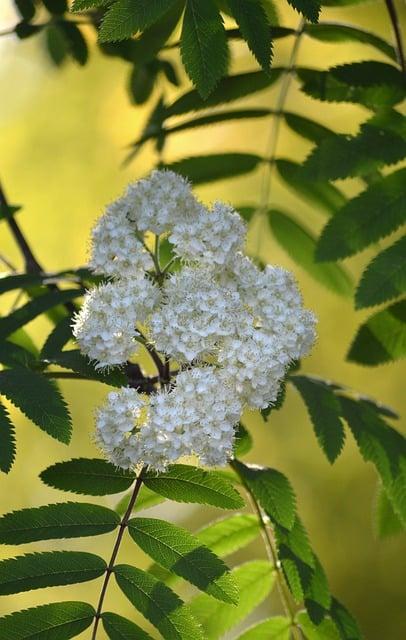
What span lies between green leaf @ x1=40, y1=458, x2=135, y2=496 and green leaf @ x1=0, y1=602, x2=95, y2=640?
166 mm

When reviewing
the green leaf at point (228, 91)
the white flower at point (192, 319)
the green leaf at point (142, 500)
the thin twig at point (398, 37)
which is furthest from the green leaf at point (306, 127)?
the green leaf at point (142, 500)

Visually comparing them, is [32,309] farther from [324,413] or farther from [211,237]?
[324,413]

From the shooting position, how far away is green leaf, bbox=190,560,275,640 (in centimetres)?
178

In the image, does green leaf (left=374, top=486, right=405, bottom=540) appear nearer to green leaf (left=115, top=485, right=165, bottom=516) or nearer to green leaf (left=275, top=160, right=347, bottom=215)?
green leaf (left=115, top=485, right=165, bottom=516)

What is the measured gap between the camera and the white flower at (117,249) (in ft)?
5.27

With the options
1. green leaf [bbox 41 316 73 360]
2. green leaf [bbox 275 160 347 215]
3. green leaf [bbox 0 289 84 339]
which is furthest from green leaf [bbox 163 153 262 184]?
green leaf [bbox 41 316 73 360]

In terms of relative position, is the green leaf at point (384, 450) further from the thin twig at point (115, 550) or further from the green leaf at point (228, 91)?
the green leaf at point (228, 91)

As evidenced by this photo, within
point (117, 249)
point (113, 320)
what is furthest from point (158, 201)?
point (113, 320)

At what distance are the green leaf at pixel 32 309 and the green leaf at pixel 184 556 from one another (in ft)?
1.35

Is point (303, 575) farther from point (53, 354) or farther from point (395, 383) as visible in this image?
point (395, 383)

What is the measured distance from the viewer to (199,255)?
5.15 ft

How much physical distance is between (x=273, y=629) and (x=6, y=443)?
628 mm

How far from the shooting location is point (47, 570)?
1.44 metres

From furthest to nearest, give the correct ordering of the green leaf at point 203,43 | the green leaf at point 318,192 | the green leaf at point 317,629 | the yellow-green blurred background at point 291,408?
the yellow-green blurred background at point 291,408
the green leaf at point 318,192
the green leaf at point 317,629
the green leaf at point 203,43
